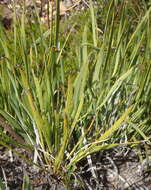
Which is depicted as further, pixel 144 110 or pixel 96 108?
pixel 144 110

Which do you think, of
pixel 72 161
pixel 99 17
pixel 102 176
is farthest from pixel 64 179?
pixel 99 17

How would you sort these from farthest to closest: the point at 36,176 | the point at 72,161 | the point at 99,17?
the point at 99,17 < the point at 36,176 < the point at 72,161

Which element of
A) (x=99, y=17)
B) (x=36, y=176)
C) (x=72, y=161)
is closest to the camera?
(x=72, y=161)

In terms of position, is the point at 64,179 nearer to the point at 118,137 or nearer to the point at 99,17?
the point at 118,137

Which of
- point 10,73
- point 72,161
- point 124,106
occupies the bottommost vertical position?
point 72,161

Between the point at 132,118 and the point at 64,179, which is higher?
the point at 132,118

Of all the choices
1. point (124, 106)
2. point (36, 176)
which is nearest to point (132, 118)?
point (124, 106)

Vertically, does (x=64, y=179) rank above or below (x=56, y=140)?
below

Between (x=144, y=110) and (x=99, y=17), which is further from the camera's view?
(x=99, y=17)

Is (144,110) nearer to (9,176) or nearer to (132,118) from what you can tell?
(132,118)
